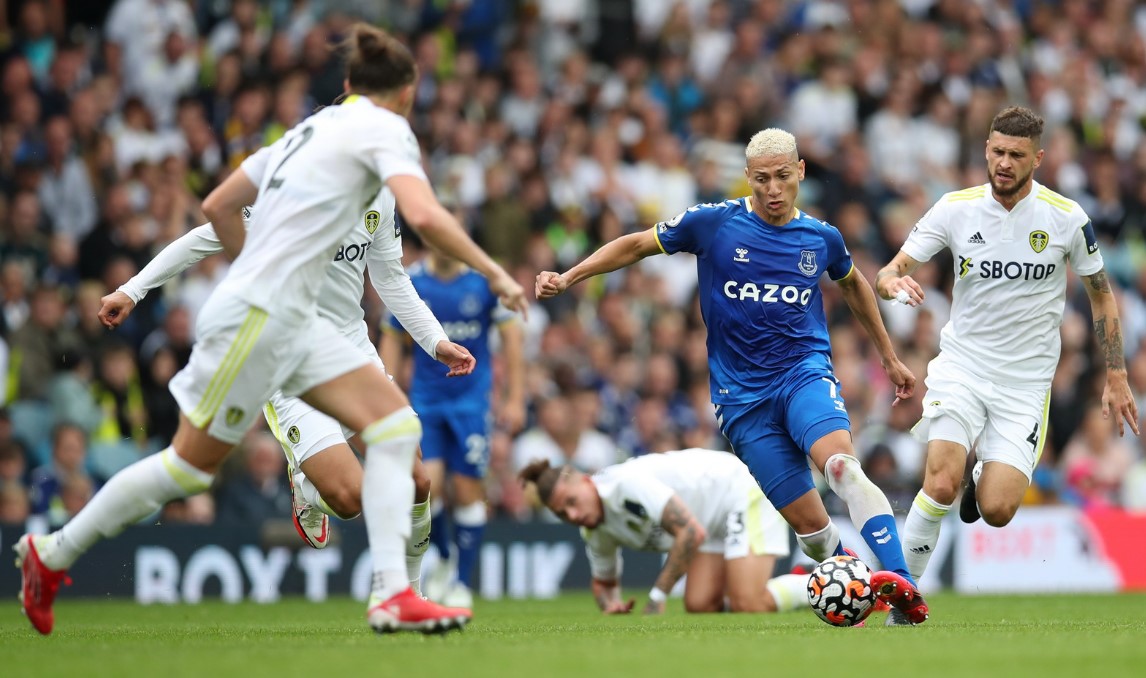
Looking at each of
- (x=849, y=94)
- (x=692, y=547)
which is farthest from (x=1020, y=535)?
(x=849, y=94)

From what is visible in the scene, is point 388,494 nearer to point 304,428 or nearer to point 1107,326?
point 304,428

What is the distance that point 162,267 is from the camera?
29.6ft

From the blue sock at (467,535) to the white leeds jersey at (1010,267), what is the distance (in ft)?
15.0

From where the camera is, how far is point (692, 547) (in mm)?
11641

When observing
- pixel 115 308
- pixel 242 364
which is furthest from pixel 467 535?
pixel 242 364

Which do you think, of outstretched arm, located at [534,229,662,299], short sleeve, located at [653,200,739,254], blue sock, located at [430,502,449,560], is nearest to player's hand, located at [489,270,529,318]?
outstretched arm, located at [534,229,662,299]

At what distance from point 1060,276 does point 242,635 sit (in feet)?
17.6

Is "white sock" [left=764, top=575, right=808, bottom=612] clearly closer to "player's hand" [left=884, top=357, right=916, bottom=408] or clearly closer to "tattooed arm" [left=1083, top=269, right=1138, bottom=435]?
"player's hand" [left=884, top=357, right=916, bottom=408]

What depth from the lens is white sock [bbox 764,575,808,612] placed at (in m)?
12.1

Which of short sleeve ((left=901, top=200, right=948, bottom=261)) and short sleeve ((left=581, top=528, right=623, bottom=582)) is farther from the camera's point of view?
short sleeve ((left=581, top=528, right=623, bottom=582))

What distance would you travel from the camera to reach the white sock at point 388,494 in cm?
731

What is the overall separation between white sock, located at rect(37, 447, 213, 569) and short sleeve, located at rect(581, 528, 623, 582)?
198 inches

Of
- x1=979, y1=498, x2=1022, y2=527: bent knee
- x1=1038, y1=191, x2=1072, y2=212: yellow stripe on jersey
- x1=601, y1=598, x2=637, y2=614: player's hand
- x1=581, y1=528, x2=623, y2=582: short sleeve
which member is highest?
x1=1038, y1=191, x2=1072, y2=212: yellow stripe on jersey

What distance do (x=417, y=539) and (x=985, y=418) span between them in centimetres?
358
